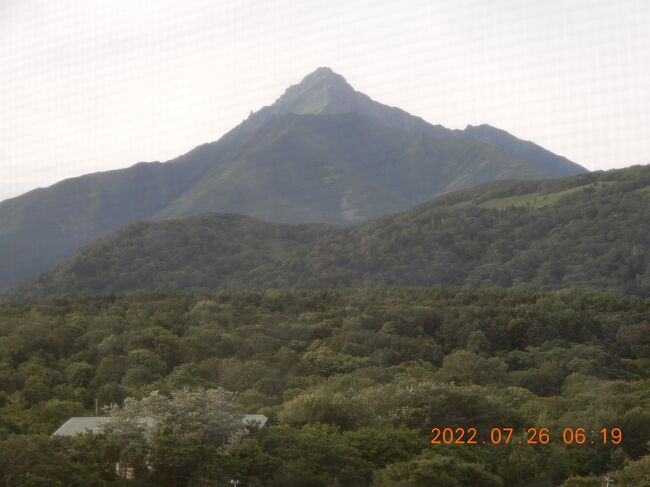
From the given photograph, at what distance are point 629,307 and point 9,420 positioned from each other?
207ft

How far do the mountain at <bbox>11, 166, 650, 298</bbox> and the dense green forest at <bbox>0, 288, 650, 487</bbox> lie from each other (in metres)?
41.5

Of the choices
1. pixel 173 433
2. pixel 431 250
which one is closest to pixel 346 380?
pixel 173 433

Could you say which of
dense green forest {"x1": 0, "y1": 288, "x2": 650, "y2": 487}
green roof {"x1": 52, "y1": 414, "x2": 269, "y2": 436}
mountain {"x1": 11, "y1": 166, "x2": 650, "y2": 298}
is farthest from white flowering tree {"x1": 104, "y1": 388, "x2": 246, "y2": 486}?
mountain {"x1": 11, "y1": 166, "x2": 650, "y2": 298}

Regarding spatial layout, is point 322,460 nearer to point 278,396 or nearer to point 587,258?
point 278,396

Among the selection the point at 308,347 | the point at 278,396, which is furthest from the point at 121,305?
the point at 278,396

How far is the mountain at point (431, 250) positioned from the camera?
140 metres

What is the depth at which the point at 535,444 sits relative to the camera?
124 feet

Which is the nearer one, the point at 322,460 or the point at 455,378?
the point at 322,460

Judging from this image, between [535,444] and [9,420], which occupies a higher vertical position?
[9,420]

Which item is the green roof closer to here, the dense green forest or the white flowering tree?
the dense green forest

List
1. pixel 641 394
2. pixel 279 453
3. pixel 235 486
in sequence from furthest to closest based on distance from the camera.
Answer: pixel 641 394 < pixel 279 453 < pixel 235 486

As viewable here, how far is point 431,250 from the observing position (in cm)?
15825

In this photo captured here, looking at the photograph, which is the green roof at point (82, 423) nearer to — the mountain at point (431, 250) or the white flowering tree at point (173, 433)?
the white flowering tree at point (173, 433)

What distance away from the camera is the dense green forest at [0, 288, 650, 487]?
105 ft
